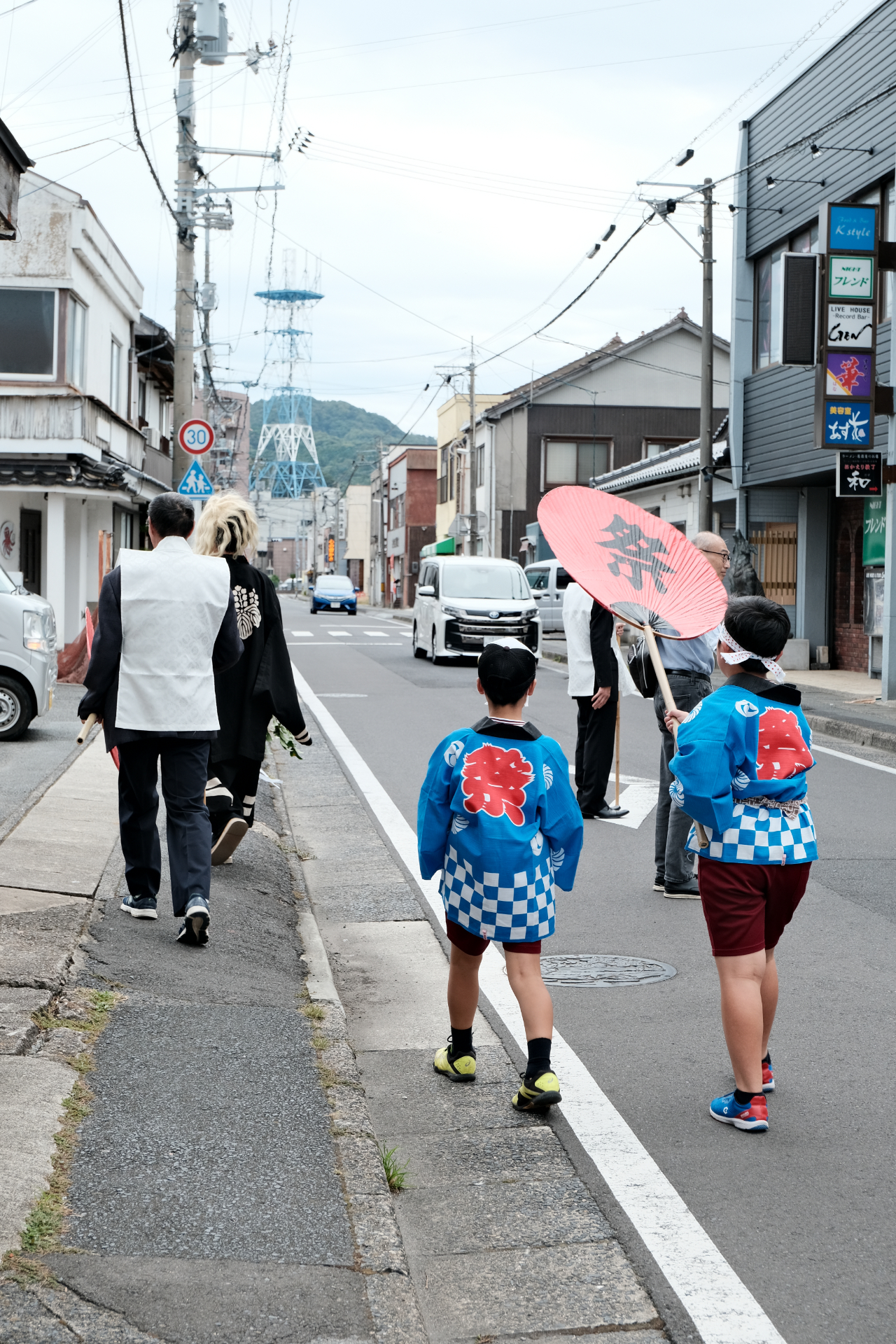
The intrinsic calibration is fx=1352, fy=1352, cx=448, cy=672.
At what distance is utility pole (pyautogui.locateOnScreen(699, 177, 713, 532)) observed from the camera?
2189 cm

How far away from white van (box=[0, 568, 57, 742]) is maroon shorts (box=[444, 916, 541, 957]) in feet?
28.0

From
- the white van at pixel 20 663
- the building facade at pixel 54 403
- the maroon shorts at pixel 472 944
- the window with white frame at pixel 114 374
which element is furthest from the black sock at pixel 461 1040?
the window with white frame at pixel 114 374

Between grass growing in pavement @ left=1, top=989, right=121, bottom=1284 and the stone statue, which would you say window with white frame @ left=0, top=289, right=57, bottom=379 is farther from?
grass growing in pavement @ left=1, top=989, right=121, bottom=1284

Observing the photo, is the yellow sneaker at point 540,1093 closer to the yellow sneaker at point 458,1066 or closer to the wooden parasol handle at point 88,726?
the yellow sneaker at point 458,1066

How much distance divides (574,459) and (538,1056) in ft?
153

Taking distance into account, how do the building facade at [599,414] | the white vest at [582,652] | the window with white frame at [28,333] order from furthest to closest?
the building facade at [599,414]
the window with white frame at [28,333]
the white vest at [582,652]

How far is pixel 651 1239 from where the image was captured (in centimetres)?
327

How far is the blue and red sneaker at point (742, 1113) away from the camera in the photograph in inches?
157

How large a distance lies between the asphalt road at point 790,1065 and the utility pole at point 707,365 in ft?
43.9

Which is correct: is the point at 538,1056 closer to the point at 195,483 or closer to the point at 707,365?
the point at 195,483

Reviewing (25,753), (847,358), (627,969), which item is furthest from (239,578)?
(847,358)

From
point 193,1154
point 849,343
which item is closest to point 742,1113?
point 193,1154

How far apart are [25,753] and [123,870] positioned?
197 inches

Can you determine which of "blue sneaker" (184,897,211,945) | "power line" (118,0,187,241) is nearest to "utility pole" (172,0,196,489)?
"power line" (118,0,187,241)
